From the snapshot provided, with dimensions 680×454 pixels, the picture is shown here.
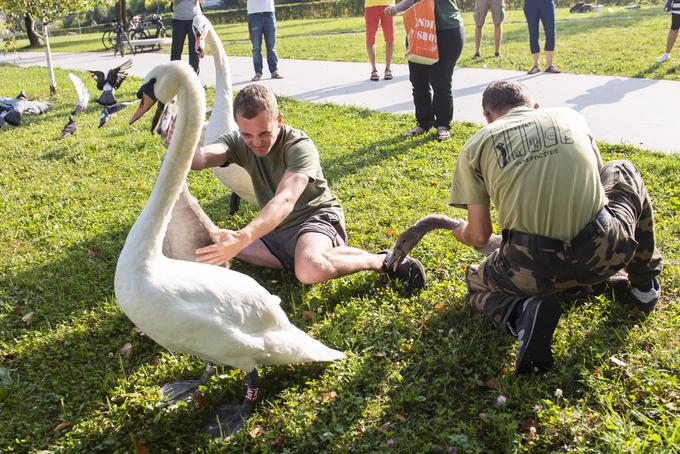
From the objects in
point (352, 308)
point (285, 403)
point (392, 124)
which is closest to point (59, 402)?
point (285, 403)

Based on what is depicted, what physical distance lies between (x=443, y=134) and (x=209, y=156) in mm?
3573

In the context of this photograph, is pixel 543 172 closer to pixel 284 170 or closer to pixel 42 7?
pixel 284 170

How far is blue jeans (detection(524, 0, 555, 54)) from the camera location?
30.3 ft

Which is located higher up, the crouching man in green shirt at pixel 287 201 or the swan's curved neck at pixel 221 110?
the swan's curved neck at pixel 221 110

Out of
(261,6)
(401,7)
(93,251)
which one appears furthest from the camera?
(261,6)

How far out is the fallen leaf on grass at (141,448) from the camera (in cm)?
263

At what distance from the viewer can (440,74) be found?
20.9 ft

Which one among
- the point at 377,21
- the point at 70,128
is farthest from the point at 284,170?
the point at 377,21

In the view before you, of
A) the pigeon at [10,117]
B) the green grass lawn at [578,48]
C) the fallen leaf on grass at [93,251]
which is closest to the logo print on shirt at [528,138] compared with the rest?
the fallen leaf on grass at [93,251]

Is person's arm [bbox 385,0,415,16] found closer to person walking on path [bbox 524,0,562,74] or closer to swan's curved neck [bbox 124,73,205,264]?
person walking on path [bbox 524,0,562,74]

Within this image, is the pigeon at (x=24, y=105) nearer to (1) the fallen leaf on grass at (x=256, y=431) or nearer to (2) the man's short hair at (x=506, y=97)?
(1) the fallen leaf on grass at (x=256, y=431)

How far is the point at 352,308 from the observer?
3.56 meters

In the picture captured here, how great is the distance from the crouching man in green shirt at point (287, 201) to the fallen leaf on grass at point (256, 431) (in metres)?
0.95

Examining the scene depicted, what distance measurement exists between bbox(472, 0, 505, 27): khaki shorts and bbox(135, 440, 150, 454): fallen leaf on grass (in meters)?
11.1
